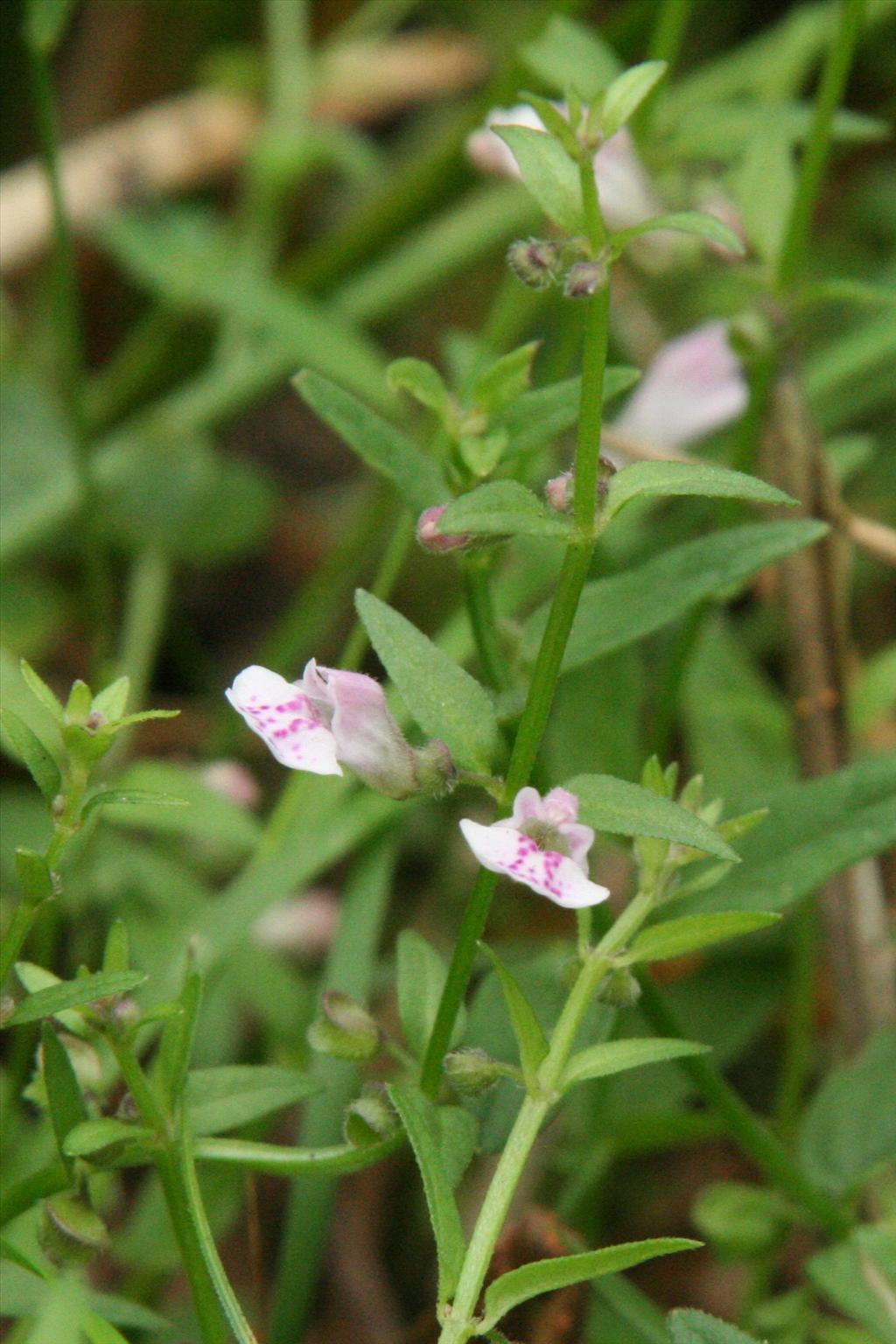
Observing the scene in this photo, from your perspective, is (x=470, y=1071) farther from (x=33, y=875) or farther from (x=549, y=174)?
(x=549, y=174)

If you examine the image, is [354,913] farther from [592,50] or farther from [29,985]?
[592,50]

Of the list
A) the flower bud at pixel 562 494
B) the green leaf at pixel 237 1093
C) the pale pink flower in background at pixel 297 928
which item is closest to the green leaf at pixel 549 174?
the flower bud at pixel 562 494

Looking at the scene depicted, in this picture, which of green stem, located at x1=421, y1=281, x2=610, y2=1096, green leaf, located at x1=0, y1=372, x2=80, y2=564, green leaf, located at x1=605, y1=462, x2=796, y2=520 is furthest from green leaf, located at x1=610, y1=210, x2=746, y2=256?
green leaf, located at x1=0, y1=372, x2=80, y2=564

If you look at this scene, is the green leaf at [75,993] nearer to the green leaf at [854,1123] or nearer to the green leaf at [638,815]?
the green leaf at [638,815]

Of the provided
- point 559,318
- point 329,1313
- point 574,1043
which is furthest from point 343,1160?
point 559,318

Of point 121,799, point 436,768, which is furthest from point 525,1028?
point 121,799

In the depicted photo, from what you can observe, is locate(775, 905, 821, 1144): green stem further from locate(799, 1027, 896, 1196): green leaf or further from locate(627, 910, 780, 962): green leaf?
locate(627, 910, 780, 962): green leaf
